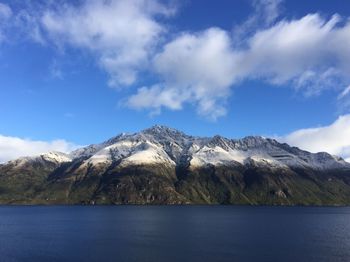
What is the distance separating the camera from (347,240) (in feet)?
561

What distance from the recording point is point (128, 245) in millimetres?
156250

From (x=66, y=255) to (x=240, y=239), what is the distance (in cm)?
6805

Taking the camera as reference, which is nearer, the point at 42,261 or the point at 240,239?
the point at 42,261

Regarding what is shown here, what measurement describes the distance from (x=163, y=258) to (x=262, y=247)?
3783 cm

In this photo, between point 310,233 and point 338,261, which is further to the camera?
point 310,233

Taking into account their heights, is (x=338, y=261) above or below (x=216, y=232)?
below

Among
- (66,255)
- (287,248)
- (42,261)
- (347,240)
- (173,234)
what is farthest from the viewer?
(173,234)

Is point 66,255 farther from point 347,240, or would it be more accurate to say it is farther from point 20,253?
point 347,240

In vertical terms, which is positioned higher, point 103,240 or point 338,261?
point 103,240

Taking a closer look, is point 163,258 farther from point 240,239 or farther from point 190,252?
point 240,239

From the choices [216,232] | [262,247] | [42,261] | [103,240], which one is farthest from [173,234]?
[42,261]

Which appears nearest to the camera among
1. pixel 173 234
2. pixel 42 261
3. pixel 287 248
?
pixel 42 261

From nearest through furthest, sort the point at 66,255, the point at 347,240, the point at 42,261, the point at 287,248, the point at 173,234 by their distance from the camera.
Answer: the point at 42,261, the point at 66,255, the point at 287,248, the point at 347,240, the point at 173,234

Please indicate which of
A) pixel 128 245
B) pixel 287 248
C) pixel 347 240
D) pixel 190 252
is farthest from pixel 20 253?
pixel 347 240
